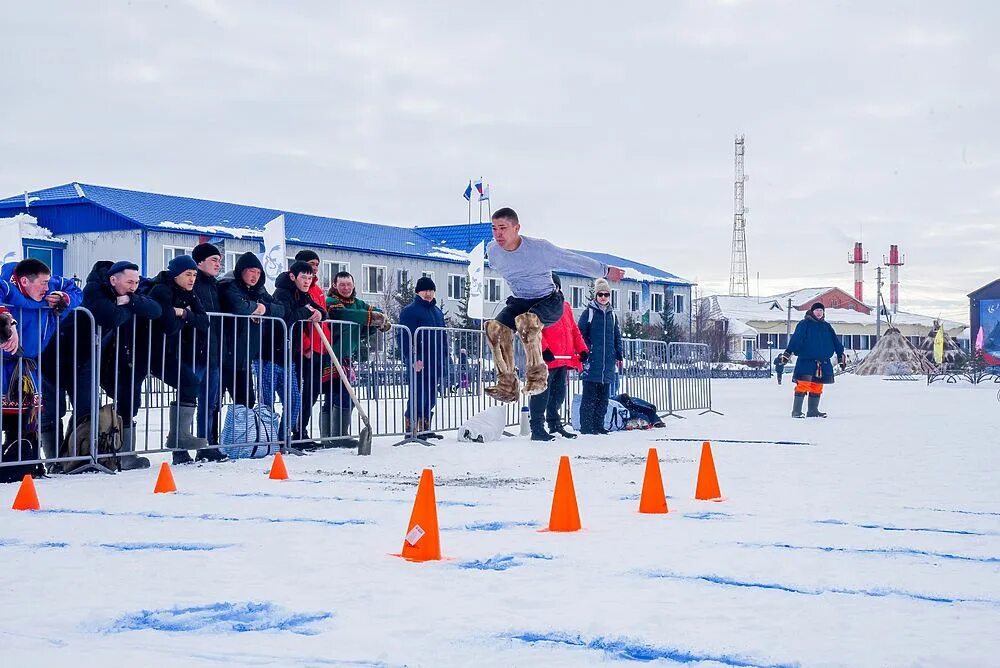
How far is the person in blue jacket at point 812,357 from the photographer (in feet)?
55.7

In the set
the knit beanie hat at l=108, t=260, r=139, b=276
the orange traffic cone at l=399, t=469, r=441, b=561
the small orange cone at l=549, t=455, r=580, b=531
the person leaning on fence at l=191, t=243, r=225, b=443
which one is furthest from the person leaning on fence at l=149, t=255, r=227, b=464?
the orange traffic cone at l=399, t=469, r=441, b=561

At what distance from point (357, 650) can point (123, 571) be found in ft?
5.61

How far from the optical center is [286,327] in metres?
10.5

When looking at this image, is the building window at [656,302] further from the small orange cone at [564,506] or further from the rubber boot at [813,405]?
the small orange cone at [564,506]

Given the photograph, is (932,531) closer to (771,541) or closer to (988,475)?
(771,541)

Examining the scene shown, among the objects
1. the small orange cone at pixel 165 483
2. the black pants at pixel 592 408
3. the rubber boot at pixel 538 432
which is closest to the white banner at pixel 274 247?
the black pants at pixel 592 408

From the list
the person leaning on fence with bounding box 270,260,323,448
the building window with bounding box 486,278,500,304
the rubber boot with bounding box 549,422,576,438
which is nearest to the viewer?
the person leaning on fence with bounding box 270,260,323,448

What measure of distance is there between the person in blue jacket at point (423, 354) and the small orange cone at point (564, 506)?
6.10 meters

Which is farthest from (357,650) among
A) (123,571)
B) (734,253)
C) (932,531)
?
(734,253)

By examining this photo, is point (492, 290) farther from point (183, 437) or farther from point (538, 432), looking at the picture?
point (183, 437)

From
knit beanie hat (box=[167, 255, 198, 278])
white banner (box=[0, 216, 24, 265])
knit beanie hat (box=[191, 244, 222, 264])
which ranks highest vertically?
white banner (box=[0, 216, 24, 265])

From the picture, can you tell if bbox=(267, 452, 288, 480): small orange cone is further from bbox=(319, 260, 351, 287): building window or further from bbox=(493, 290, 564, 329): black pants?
bbox=(319, 260, 351, 287): building window

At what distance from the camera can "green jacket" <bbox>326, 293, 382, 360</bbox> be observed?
11.5 meters

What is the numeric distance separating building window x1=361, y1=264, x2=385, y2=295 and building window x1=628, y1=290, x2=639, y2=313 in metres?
23.5
